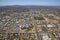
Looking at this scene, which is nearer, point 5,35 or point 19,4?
point 5,35

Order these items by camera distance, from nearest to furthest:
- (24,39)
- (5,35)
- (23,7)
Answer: (24,39) < (5,35) < (23,7)

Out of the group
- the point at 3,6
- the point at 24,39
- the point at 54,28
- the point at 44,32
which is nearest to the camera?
the point at 24,39

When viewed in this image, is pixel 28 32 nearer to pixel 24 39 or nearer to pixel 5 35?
pixel 24 39

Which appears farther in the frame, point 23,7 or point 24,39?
point 23,7

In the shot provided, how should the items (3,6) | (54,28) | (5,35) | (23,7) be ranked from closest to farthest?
(5,35) < (54,28) < (3,6) < (23,7)

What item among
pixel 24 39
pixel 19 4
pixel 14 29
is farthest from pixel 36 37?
pixel 19 4

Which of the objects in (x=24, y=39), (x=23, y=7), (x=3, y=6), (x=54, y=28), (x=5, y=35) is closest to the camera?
(x=24, y=39)

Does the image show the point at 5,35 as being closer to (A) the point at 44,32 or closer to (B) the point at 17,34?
(B) the point at 17,34

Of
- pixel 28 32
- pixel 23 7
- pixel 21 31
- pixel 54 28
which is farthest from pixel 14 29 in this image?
pixel 23 7

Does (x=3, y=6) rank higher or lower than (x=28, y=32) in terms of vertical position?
higher
